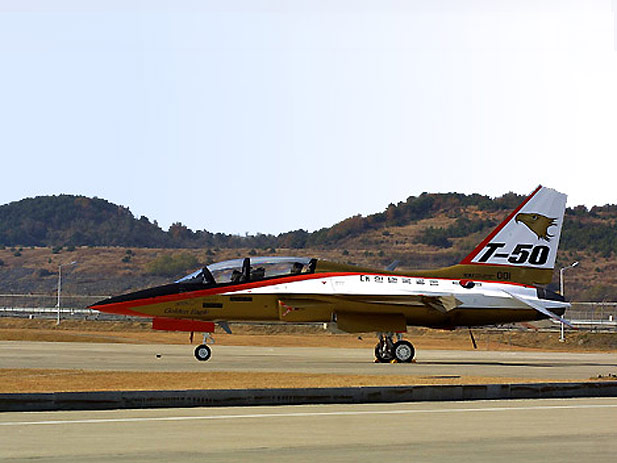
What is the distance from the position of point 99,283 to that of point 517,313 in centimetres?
13960

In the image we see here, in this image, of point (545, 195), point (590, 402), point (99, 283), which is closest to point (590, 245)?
point (99, 283)

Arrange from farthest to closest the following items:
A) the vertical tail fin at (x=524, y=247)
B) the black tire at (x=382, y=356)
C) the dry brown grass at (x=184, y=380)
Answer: the vertical tail fin at (x=524, y=247) → the black tire at (x=382, y=356) → the dry brown grass at (x=184, y=380)

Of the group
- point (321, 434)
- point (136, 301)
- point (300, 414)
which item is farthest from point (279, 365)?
point (321, 434)

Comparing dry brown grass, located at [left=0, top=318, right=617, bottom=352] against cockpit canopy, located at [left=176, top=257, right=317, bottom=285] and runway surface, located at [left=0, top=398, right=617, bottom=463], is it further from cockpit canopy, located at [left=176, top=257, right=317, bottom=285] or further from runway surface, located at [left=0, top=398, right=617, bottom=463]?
runway surface, located at [left=0, top=398, right=617, bottom=463]

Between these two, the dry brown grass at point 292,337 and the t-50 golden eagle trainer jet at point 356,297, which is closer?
the t-50 golden eagle trainer jet at point 356,297

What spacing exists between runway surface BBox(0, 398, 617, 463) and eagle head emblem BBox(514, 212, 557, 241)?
758 inches

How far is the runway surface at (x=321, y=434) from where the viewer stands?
11641 millimetres

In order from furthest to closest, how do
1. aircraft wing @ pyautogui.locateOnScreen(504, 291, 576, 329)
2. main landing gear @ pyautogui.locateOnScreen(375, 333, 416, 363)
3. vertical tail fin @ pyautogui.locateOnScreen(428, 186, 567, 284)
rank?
vertical tail fin @ pyautogui.locateOnScreen(428, 186, 567, 284) → aircraft wing @ pyautogui.locateOnScreen(504, 291, 576, 329) → main landing gear @ pyautogui.locateOnScreen(375, 333, 416, 363)

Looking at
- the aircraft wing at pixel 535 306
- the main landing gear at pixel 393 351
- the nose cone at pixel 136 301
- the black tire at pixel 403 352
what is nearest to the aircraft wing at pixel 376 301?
the main landing gear at pixel 393 351

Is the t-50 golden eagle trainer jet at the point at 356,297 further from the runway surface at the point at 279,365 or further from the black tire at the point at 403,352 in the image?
the runway surface at the point at 279,365

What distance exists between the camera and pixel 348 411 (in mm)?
16828

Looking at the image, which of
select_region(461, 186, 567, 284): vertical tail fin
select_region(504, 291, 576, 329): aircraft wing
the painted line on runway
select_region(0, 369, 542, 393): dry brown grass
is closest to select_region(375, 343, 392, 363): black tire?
select_region(461, 186, 567, 284): vertical tail fin

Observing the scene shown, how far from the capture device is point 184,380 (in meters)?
23.5

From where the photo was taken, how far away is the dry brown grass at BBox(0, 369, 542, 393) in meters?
21.2
